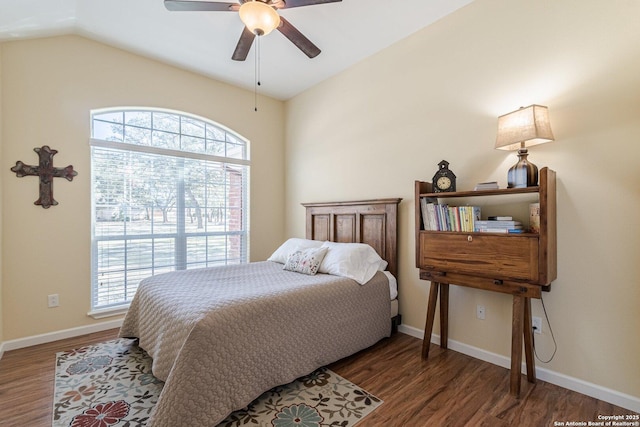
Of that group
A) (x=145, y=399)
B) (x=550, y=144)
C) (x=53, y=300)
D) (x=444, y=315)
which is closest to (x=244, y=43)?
(x=550, y=144)

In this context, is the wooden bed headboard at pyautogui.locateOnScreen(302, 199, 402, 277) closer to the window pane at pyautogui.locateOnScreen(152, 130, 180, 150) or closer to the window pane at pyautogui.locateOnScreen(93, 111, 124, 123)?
the window pane at pyautogui.locateOnScreen(152, 130, 180, 150)

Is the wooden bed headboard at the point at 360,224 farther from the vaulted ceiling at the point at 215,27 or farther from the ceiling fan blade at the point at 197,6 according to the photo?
the ceiling fan blade at the point at 197,6

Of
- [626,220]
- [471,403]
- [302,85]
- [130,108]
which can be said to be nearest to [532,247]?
[626,220]

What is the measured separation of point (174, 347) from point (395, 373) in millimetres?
1550

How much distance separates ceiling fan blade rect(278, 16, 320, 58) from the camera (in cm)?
197

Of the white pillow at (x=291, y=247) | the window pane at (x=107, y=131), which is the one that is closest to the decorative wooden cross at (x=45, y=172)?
the window pane at (x=107, y=131)

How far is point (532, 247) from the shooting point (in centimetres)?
178

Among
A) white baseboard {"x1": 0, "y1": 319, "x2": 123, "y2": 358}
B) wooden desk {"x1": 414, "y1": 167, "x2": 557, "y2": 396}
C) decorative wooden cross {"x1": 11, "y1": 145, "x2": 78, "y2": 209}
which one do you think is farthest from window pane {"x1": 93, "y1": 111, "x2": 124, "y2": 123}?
wooden desk {"x1": 414, "y1": 167, "x2": 557, "y2": 396}

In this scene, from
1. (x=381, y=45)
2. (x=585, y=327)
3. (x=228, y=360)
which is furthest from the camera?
(x=381, y=45)

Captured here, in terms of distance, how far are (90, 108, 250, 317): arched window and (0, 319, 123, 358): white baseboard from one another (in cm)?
14

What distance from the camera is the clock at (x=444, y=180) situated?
234 cm

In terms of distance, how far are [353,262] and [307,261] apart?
0.45 meters

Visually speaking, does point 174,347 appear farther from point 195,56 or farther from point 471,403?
point 195,56

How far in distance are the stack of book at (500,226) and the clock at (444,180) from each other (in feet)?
1.33
